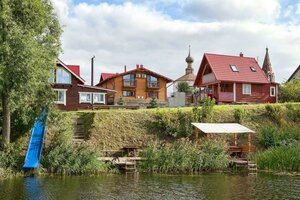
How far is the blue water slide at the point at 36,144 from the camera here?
68.7 ft

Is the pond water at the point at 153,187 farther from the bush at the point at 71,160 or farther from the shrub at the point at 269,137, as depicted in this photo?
the shrub at the point at 269,137

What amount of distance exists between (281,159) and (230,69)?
2408 cm

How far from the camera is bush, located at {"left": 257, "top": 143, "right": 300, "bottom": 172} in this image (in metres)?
22.6

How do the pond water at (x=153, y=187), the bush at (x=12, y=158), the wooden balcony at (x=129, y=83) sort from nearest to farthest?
the pond water at (x=153, y=187) < the bush at (x=12, y=158) < the wooden balcony at (x=129, y=83)

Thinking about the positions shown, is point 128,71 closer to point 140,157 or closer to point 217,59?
point 217,59

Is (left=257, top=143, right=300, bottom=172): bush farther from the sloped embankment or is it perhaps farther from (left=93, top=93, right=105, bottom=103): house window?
(left=93, top=93, right=105, bottom=103): house window

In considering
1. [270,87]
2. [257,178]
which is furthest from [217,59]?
[257,178]

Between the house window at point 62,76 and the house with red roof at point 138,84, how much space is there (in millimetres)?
18098

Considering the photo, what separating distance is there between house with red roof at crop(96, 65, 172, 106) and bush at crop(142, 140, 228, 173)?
36.6m

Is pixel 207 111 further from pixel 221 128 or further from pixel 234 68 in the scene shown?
pixel 234 68

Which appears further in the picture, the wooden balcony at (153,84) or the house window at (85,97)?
the wooden balcony at (153,84)

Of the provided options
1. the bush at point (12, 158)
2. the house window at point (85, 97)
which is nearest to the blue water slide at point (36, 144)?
the bush at point (12, 158)

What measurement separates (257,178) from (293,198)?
528 cm

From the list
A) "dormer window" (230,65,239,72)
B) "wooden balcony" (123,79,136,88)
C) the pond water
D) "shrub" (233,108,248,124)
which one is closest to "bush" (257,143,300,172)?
the pond water
